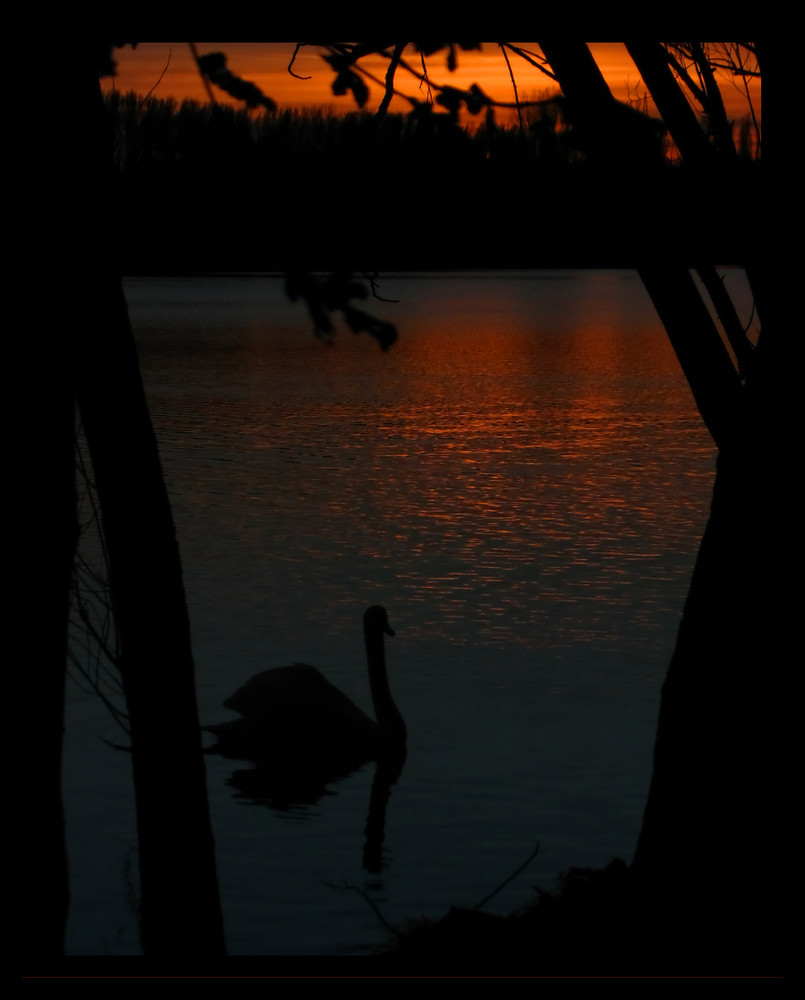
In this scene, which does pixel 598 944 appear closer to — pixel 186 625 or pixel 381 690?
pixel 186 625

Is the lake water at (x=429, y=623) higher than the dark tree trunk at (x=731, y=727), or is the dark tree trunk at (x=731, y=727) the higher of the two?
the dark tree trunk at (x=731, y=727)

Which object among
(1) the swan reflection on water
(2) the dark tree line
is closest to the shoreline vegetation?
(2) the dark tree line

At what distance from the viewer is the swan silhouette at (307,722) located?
28.2 ft

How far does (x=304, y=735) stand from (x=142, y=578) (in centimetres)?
519

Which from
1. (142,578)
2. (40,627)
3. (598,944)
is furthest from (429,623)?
(40,627)

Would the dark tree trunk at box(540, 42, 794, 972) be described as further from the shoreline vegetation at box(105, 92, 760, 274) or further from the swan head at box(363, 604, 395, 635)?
the swan head at box(363, 604, 395, 635)

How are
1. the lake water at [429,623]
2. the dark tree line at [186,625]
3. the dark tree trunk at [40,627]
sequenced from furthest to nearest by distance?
the lake water at [429,623] < the dark tree line at [186,625] < the dark tree trunk at [40,627]

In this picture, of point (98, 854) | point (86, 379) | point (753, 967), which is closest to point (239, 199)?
point (86, 379)

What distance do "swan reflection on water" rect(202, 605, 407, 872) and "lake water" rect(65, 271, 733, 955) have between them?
140mm

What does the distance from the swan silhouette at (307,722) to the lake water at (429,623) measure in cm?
18

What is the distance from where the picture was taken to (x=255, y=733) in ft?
28.5

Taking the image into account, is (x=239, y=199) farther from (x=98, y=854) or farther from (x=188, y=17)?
(x=98, y=854)

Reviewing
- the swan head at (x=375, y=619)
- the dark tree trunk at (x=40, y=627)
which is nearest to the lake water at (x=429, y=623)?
the swan head at (x=375, y=619)

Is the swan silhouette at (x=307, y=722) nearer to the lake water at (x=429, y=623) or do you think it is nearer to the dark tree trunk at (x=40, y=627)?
the lake water at (x=429, y=623)
